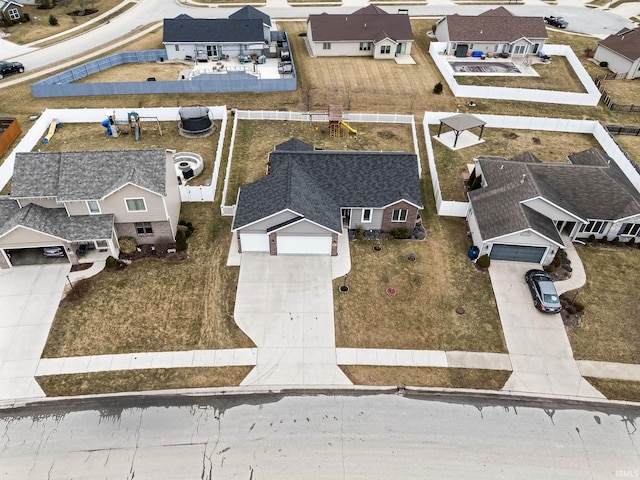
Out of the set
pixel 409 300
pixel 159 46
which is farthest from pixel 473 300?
pixel 159 46

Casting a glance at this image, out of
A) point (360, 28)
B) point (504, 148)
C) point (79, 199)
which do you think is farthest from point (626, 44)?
point (79, 199)

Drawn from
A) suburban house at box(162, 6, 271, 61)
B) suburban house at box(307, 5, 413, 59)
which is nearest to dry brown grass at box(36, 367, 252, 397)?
suburban house at box(162, 6, 271, 61)

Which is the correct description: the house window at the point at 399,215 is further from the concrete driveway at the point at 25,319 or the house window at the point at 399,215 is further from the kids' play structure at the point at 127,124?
the kids' play structure at the point at 127,124

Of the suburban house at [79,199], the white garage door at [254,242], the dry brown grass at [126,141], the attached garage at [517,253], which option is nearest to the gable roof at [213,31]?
the dry brown grass at [126,141]

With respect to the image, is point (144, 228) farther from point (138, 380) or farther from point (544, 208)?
point (544, 208)

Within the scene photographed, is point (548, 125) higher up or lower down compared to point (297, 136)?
higher up

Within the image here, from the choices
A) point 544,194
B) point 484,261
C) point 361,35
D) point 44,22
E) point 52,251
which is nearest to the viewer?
point 52,251

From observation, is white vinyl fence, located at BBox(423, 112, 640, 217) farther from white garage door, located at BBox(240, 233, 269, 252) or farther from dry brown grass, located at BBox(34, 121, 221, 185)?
dry brown grass, located at BBox(34, 121, 221, 185)
